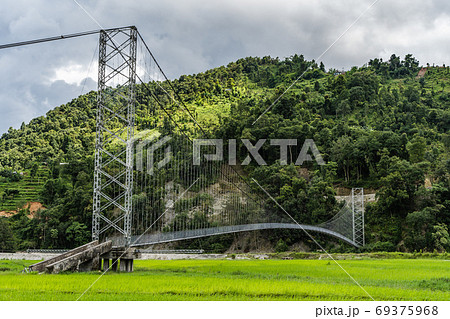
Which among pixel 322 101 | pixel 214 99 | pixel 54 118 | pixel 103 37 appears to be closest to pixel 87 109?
pixel 54 118

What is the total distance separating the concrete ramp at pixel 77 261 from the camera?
9.56 metres

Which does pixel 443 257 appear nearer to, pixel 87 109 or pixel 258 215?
pixel 258 215

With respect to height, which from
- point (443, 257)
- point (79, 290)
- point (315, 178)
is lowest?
point (443, 257)

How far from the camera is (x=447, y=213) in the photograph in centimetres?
3000

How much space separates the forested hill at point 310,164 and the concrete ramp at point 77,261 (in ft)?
31.9

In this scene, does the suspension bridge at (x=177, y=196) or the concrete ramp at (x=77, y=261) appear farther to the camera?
the suspension bridge at (x=177, y=196)

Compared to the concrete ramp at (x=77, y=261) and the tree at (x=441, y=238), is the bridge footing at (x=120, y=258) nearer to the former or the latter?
the concrete ramp at (x=77, y=261)

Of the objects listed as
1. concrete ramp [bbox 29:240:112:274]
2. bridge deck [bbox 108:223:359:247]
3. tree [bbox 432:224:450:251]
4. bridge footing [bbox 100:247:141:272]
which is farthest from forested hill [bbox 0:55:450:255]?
concrete ramp [bbox 29:240:112:274]

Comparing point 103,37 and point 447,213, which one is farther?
point 447,213

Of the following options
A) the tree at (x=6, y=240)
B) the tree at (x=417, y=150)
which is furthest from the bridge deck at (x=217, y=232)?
the tree at (x=417, y=150)

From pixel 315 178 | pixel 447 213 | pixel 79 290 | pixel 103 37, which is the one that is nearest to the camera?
pixel 79 290

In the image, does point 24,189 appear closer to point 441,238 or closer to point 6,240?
point 6,240

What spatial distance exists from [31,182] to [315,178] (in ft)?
104

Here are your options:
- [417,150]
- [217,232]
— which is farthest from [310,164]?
[217,232]
